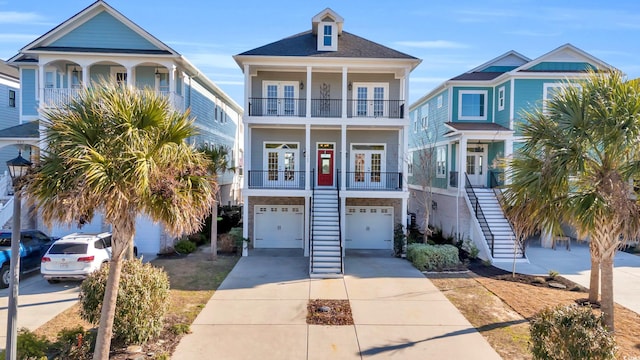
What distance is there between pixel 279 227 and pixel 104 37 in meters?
12.3

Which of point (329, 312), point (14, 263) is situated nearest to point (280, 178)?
point (329, 312)

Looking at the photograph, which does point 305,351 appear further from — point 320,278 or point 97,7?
point 97,7

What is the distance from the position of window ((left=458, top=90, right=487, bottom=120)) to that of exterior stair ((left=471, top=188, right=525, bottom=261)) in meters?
4.80

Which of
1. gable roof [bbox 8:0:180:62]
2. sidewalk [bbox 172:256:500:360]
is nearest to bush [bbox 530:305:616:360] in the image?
sidewalk [bbox 172:256:500:360]

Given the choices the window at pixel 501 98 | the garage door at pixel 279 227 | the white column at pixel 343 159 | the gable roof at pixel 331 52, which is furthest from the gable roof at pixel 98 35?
the window at pixel 501 98

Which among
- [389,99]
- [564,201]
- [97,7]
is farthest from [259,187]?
[564,201]

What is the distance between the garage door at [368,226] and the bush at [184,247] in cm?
756

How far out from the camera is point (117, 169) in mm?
6137

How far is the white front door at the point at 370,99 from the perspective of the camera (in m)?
19.7

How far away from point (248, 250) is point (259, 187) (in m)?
3.12

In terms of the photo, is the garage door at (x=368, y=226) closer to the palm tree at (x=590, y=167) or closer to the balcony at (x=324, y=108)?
the balcony at (x=324, y=108)

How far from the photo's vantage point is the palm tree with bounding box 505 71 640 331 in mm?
8195

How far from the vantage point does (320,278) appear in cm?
1385

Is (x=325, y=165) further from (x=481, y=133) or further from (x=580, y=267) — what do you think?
(x=580, y=267)
